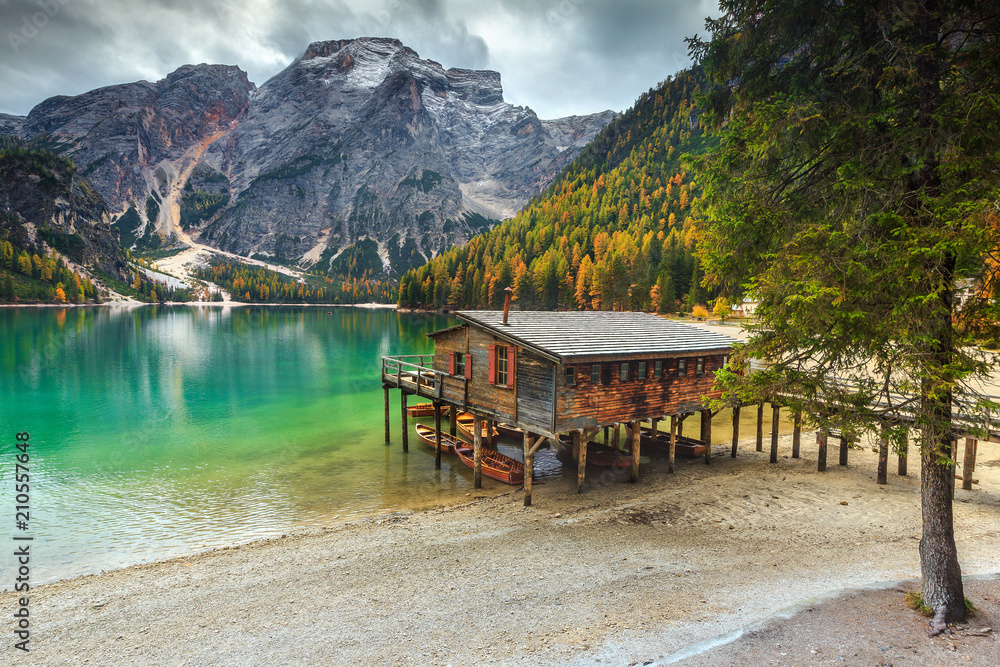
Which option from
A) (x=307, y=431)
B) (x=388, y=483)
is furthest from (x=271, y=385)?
(x=388, y=483)

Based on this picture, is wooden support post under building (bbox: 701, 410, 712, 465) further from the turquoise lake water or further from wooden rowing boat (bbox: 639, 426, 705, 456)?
the turquoise lake water

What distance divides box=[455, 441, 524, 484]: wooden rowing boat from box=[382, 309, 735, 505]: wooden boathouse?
939mm

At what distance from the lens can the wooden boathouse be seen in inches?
768

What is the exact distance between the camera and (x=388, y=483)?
942 inches

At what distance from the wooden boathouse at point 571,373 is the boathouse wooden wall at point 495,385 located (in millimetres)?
42

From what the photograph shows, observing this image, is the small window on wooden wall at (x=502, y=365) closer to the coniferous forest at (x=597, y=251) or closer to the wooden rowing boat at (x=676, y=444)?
the wooden rowing boat at (x=676, y=444)

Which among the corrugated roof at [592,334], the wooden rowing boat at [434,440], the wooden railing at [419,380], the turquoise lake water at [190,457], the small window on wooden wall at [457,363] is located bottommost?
the turquoise lake water at [190,457]

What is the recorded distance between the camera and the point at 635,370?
21516 millimetres

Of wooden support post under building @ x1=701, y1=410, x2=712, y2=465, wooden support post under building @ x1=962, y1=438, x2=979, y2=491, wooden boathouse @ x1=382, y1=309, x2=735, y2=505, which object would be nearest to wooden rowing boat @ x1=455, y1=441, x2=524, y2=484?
wooden boathouse @ x1=382, y1=309, x2=735, y2=505

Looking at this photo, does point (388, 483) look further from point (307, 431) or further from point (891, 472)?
point (891, 472)

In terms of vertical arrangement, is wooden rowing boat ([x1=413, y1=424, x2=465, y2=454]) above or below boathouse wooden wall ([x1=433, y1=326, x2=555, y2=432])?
below

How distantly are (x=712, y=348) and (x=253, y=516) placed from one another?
2210cm

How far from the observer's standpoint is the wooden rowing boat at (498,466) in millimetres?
22797

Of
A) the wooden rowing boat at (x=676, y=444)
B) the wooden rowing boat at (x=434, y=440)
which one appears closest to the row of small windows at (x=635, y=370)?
the wooden rowing boat at (x=676, y=444)
